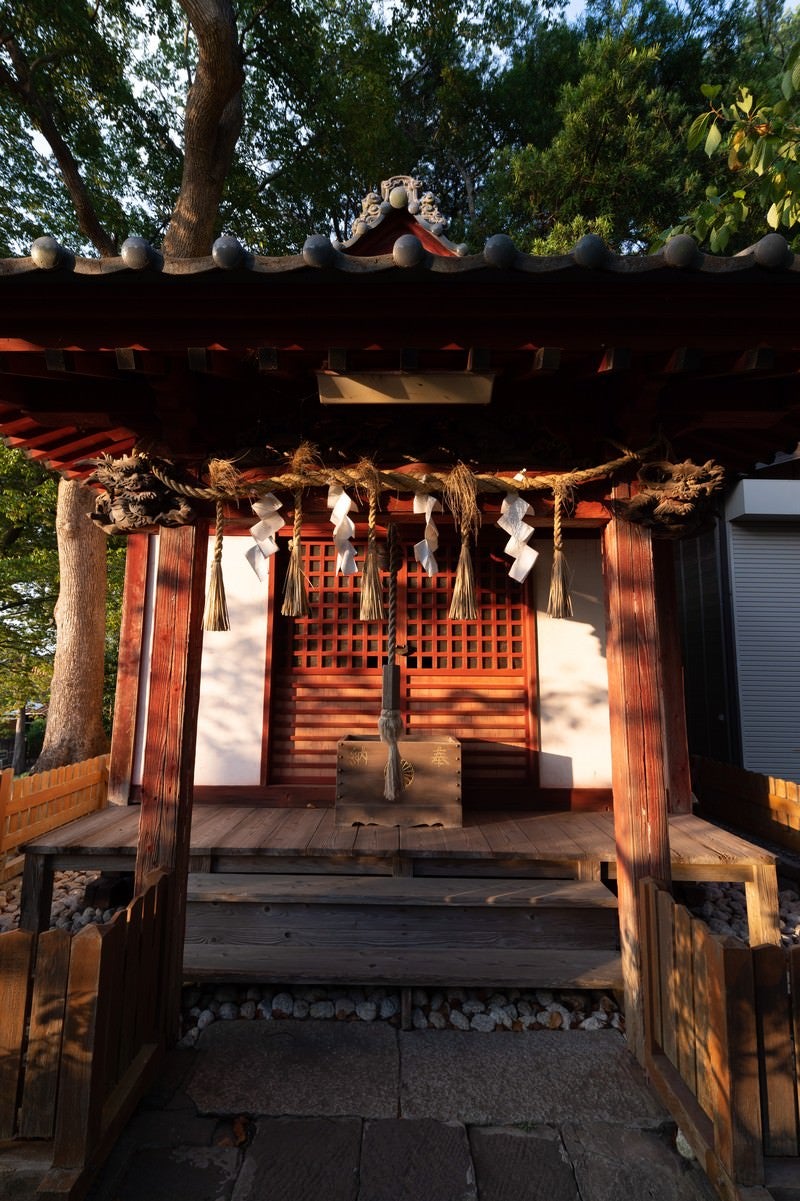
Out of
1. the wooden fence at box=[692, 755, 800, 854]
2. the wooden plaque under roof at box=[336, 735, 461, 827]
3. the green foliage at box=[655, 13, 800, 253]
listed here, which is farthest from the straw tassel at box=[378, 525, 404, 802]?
the wooden fence at box=[692, 755, 800, 854]

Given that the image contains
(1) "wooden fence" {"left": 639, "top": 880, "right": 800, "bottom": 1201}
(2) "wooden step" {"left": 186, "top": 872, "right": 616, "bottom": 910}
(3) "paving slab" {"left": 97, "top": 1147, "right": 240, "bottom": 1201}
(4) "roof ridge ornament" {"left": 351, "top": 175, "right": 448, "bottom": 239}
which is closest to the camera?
(1) "wooden fence" {"left": 639, "top": 880, "right": 800, "bottom": 1201}

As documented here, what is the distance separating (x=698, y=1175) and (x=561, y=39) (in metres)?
17.7

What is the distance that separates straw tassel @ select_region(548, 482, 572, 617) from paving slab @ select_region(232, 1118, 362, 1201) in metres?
2.44

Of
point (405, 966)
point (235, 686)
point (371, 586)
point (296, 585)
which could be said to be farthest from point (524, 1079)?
point (235, 686)

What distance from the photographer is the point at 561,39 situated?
12.4 metres

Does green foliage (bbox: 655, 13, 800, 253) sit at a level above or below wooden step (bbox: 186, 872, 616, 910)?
above

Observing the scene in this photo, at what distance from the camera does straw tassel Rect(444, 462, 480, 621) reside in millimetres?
2988

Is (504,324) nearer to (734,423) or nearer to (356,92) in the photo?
(734,423)

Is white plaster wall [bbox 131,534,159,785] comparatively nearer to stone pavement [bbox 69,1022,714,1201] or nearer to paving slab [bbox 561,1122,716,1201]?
stone pavement [bbox 69,1022,714,1201]

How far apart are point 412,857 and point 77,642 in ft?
18.7

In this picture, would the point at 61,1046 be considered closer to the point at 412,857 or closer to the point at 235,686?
the point at 412,857

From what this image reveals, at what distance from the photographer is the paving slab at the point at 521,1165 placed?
84.9 inches

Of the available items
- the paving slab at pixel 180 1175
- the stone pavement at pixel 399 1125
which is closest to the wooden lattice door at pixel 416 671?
the stone pavement at pixel 399 1125

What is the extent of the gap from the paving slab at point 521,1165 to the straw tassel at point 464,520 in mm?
2248
